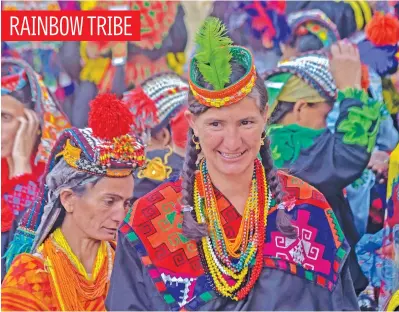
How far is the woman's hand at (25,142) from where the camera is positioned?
602cm

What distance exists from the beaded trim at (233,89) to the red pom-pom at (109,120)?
0.62 m

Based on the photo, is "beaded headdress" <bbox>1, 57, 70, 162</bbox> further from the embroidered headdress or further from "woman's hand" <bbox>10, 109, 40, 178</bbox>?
the embroidered headdress

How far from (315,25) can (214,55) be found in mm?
1546

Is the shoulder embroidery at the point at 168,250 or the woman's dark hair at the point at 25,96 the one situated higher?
the woman's dark hair at the point at 25,96

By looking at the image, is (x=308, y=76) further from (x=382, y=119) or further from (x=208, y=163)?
(x=208, y=163)

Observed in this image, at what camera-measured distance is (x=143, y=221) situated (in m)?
4.90

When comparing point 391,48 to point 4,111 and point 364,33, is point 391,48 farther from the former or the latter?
point 4,111

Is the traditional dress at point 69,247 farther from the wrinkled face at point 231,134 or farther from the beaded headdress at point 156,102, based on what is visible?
the beaded headdress at point 156,102

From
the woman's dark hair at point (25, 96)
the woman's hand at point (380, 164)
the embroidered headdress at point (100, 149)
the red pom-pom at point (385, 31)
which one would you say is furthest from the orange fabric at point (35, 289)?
the red pom-pom at point (385, 31)

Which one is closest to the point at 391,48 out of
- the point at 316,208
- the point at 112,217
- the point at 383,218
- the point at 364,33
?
the point at 364,33

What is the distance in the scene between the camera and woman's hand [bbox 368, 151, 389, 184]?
19.1 feet

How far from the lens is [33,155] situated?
5.99 meters

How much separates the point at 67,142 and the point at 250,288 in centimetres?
116

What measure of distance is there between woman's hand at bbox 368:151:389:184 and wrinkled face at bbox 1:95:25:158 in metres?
1.89
